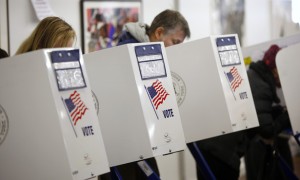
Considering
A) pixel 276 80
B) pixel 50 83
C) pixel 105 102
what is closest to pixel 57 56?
pixel 50 83

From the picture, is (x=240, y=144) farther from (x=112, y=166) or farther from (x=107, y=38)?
(x=112, y=166)

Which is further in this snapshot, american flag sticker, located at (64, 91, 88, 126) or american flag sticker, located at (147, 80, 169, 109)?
american flag sticker, located at (147, 80, 169, 109)

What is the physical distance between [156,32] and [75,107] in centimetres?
109

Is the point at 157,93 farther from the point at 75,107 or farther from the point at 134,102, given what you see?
the point at 75,107

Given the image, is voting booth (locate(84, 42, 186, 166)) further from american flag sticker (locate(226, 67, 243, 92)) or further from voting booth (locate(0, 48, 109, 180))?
american flag sticker (locate(226, 67, 243, 92))

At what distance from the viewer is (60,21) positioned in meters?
2.38

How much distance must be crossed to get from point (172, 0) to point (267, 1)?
5.38 ft

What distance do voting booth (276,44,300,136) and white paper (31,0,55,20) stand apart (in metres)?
1.54

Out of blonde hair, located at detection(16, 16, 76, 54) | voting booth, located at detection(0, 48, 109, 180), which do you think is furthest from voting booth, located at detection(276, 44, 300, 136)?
voting booth, located at detection(0, 48, 109, 180)

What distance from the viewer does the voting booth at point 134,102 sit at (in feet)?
6.88

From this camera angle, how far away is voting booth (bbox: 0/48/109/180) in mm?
1779

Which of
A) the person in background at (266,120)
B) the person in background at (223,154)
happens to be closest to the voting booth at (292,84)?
the person in background at (266,120)

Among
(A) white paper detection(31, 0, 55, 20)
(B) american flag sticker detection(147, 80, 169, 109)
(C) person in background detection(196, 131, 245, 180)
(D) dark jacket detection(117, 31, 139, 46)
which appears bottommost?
(C) person in background detection(196, 131, 245, 180)

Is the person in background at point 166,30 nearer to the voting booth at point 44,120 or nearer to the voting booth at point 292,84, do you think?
the voting booth at point 292,84
